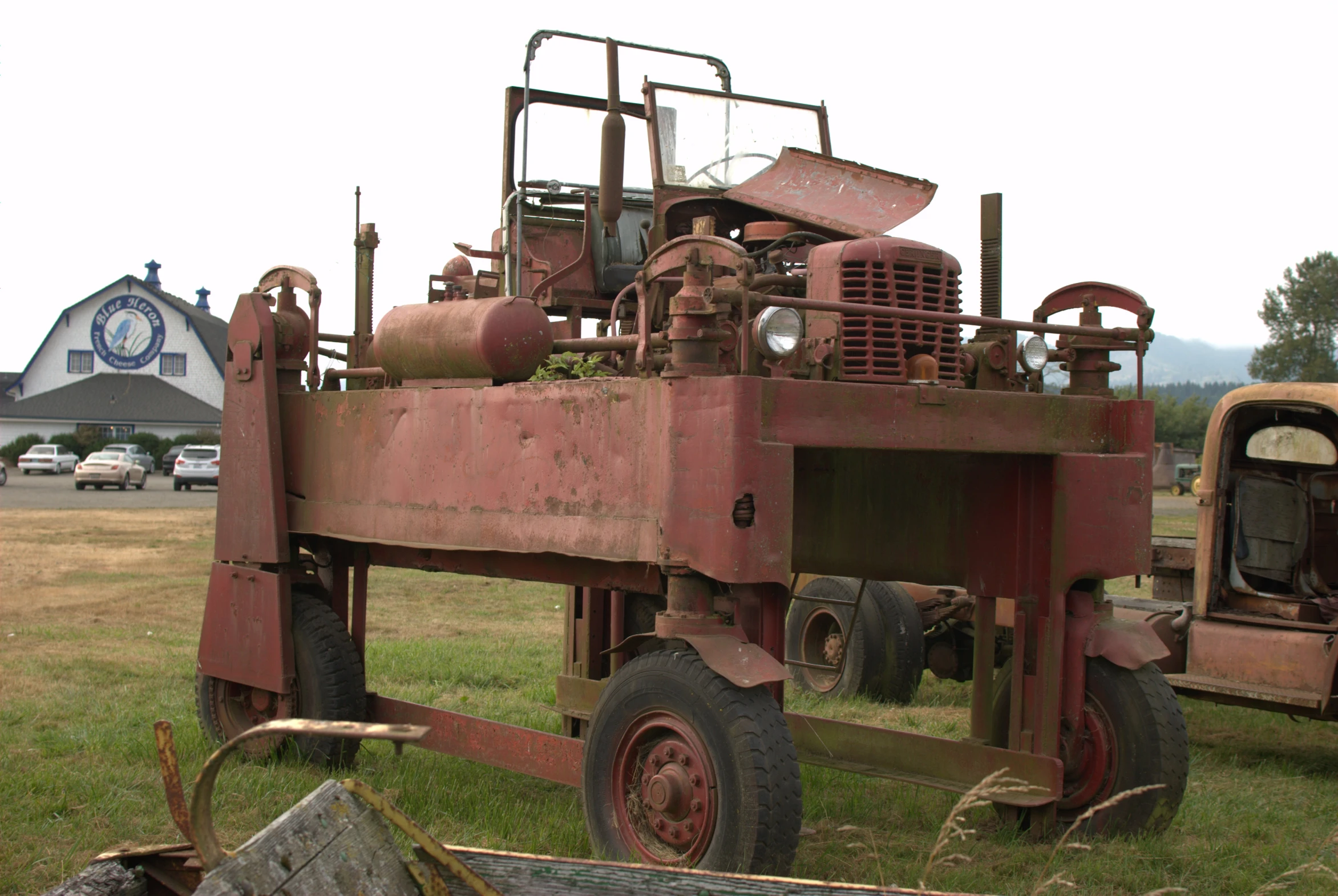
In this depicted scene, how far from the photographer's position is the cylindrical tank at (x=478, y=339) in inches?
215

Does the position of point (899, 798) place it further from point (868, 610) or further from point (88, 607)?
point (88, 607)

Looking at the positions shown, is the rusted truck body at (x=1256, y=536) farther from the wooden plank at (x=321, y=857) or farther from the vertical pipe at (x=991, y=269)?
the wooden plank at (x=321, y=857)

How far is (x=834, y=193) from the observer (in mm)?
6434

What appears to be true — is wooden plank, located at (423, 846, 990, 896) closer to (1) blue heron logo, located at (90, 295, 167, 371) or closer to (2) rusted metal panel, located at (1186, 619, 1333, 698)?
(2) rusted metal panel, located at (1186, 619, 1333, 698)

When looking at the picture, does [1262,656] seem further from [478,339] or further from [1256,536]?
[478,339]

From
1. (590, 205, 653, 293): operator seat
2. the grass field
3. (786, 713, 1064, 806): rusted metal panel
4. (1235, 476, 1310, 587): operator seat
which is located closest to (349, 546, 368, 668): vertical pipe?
the grass field

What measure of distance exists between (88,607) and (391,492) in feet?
29.9

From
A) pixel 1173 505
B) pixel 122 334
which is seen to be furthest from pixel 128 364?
pixel 1173 505

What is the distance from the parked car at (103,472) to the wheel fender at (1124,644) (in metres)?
35.6

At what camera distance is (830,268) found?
209 inches

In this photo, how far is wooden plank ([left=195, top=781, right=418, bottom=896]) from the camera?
2.79 m

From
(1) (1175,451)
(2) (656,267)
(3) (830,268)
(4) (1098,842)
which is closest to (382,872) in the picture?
(2) (656,267)

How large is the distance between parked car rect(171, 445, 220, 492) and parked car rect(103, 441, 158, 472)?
398 cm

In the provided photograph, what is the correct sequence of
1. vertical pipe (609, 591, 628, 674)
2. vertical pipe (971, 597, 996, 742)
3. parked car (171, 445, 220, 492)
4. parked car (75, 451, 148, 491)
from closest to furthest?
vertical pipe (971, 597, 996, 742) → vertical pipe (609, 591, 628, 674) → parked car (75, 451, 148, 491) → parked car (171, 445, 220, 492)
